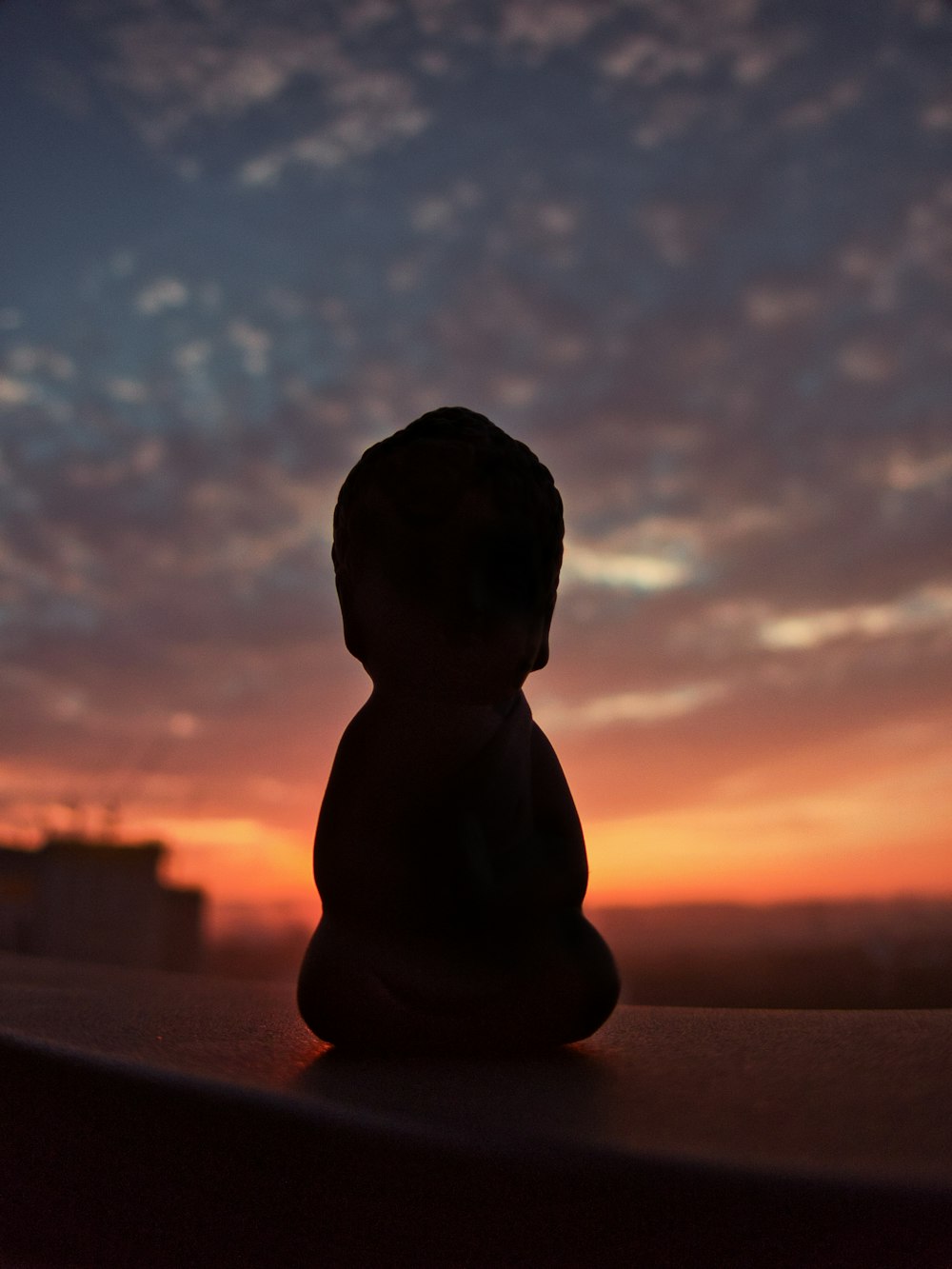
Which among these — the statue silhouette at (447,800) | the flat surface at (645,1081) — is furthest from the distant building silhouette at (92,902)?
the statue silhouette at (447,800)

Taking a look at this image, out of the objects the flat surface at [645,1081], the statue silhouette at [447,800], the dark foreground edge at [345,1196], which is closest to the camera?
the dark foreground edge at [345,1196]

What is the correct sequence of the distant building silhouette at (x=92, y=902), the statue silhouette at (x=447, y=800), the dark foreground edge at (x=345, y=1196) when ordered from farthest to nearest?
the distant building silhouette at (x=92, y=902) → the statue silhouette at (x=447, y=800) → the dark foreground edge at (x=345, y=1196)

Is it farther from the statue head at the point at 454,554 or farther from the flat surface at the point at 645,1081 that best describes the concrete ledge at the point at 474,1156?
the statue head at the point at 454,554

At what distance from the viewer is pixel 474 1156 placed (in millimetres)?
1097

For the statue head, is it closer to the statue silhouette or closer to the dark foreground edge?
the statue silhouette

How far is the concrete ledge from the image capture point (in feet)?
3.31

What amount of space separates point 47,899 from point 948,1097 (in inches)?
503

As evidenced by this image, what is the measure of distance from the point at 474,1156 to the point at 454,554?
0.97 meters

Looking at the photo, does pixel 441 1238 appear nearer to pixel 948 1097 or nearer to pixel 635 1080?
pixel 635 1080

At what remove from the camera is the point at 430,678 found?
1.81 meters

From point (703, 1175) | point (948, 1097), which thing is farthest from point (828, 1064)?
point (703, 1175)

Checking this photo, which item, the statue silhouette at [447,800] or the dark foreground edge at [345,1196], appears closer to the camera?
the dark foreground edge at [345,1196]

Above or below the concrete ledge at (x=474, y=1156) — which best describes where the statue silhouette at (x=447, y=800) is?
above

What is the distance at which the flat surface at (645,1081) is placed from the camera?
110 centimetres
